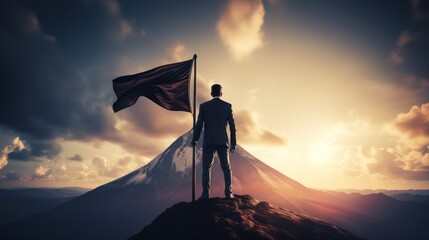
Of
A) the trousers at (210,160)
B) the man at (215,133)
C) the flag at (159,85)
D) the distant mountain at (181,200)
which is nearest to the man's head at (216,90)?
the man at (215,133)

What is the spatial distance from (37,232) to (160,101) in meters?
196

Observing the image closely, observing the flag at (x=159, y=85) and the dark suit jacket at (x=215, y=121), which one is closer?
the dark suit jacket at (x=215, y=121)

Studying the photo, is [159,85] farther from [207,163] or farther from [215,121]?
[207,163]

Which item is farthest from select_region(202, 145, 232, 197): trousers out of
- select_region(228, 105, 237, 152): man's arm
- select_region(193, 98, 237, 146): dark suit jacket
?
select_region(228, 105, 237, 152): man's arm

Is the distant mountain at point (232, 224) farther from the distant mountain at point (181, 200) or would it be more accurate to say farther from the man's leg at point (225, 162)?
the distant mountain at point (181, 200)

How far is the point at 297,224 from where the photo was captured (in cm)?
725

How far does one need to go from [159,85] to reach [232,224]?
5.19 metres

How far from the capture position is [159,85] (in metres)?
9.24

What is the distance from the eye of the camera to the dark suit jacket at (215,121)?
7.38 m

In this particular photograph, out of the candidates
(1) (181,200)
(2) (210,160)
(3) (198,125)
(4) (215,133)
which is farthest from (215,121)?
(1) (181,200)

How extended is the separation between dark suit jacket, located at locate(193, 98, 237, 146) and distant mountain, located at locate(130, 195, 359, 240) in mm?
1639

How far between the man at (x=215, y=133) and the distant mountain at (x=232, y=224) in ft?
2.06

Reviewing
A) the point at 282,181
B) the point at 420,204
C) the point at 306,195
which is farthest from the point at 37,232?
the point at 420,204

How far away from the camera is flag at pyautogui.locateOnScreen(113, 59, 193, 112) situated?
9.20 m
